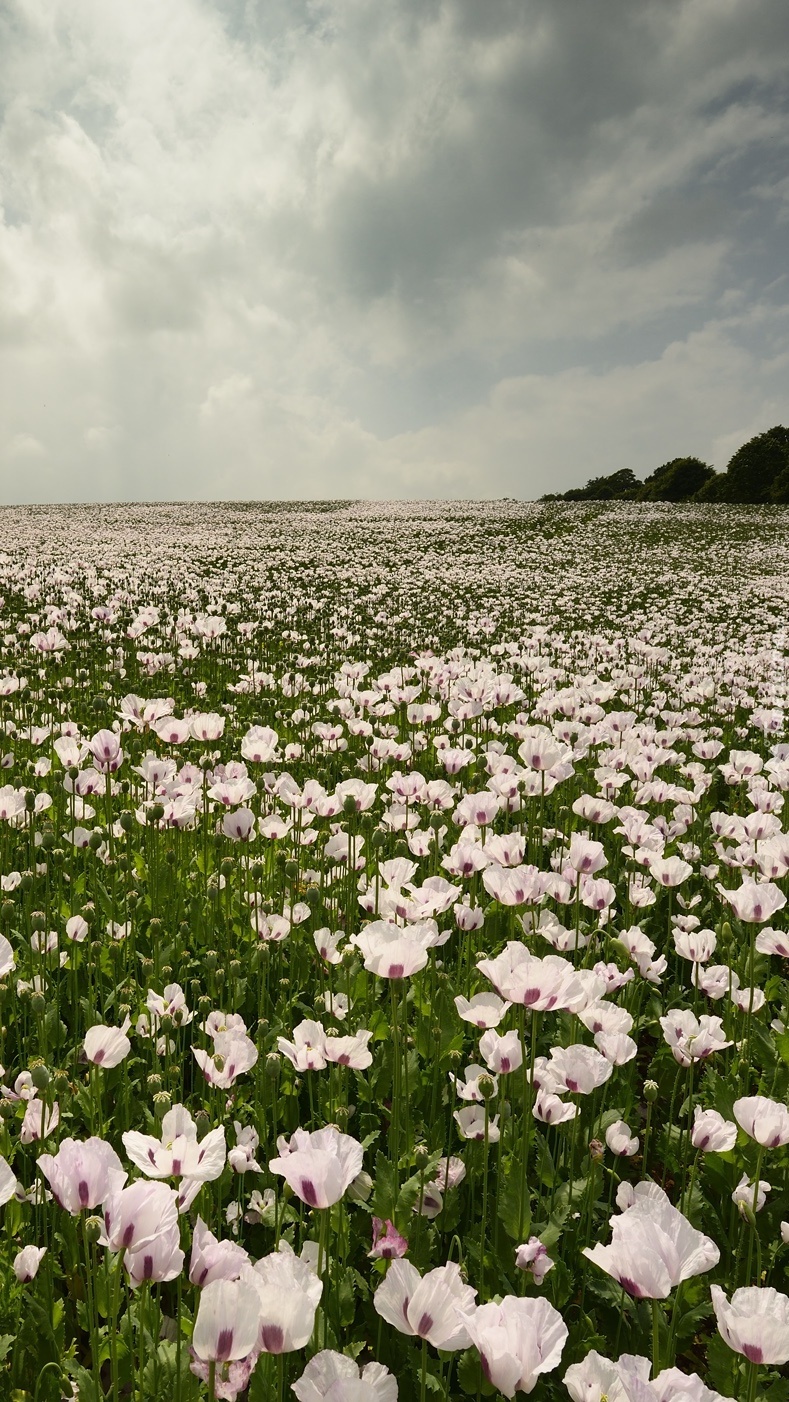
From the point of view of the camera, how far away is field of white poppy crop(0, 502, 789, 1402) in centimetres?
133

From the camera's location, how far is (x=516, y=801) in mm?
3932

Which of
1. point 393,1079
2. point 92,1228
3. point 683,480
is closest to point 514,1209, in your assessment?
point 393,1079

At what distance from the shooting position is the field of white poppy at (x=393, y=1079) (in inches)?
52.2

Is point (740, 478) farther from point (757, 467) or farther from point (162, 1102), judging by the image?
point (162, 1102)

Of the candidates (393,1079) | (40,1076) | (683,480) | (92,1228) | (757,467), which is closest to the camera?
(92,1228)

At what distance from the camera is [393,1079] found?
8.05ft

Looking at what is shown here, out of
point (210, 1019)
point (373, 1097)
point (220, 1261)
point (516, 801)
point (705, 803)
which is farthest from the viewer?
point (705, 803)

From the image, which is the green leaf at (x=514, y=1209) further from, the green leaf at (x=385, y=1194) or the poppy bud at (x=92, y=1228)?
the poppy bud at (x=92, y=1228)

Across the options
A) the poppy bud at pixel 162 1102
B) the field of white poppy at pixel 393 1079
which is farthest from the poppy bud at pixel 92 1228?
the poppy bud at pixel 162 1102

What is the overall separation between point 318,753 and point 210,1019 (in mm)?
3467

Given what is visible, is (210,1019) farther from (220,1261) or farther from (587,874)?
(587,874)

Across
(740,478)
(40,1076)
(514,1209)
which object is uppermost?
(740,478)

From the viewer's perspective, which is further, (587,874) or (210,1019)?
(587,874)

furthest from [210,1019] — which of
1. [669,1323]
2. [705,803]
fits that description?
[705,803]
